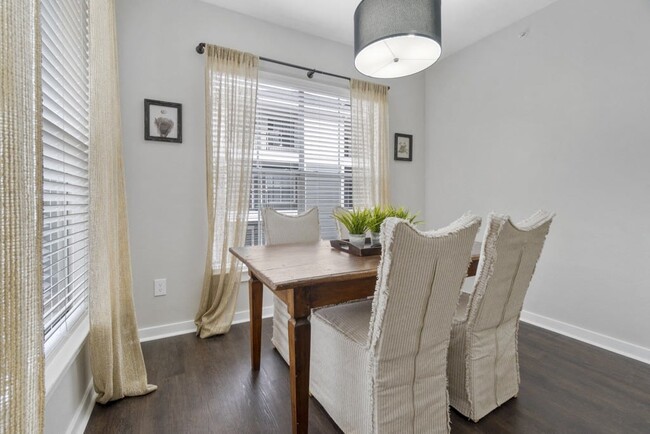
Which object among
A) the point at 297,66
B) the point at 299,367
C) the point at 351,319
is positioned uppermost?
the point at 297,66

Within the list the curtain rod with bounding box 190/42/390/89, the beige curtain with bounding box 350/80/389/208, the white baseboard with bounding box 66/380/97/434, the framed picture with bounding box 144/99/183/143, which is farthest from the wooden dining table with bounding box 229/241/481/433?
the curtain rod with bounding box 190/42/390/89

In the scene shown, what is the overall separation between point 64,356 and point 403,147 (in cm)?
340

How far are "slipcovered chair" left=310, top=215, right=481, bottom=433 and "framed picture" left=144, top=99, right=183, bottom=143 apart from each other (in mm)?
1979

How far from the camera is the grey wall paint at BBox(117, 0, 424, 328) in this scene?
2.32 meters

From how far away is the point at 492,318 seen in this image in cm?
149

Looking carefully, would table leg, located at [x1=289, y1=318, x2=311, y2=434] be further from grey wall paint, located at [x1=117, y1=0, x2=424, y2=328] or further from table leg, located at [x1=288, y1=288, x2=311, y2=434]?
grey wall paint, located at [x1=117, y1=0, x2=424, y2=328]

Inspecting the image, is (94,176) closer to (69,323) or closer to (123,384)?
(69,323)

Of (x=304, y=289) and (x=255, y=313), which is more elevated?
(x=304, y=289)

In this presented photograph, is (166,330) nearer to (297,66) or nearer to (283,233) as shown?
(283,233)

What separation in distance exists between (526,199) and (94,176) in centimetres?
322

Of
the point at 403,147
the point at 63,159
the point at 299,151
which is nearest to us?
the point at 63,159

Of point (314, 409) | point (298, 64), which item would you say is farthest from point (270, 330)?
point (298, 64)

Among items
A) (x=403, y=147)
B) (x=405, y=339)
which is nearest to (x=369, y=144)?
(x=403, y=147)

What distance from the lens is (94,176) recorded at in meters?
1.52
